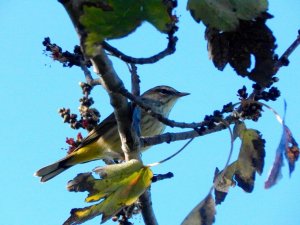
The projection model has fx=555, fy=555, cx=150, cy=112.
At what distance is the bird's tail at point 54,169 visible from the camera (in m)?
7.14

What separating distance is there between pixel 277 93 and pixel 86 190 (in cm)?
143

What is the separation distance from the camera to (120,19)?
204 centimetres

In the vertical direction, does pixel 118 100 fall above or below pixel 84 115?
below

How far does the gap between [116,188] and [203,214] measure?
70 centimetres

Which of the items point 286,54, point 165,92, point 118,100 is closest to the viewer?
point 286,54

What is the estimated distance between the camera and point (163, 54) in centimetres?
316

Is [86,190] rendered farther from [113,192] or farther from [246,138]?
[246,138]

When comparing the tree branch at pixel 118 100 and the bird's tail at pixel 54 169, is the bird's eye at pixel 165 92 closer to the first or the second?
the bird's tail at pixel 54 169

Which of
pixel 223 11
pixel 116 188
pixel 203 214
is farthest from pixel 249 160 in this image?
pixel 223 11

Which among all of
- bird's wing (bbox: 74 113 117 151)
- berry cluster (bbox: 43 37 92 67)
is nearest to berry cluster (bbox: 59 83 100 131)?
berry cluster (bbox: 43 37 92 67)

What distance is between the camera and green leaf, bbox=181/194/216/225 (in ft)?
9.29

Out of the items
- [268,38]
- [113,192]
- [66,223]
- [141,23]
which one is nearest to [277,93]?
[268,38]

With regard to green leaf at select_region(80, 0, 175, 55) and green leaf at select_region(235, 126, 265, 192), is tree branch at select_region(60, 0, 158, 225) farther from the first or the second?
green leaf at select_region(235, 126, 265, 192)

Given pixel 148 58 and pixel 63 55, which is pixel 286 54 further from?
pixel 63 55
